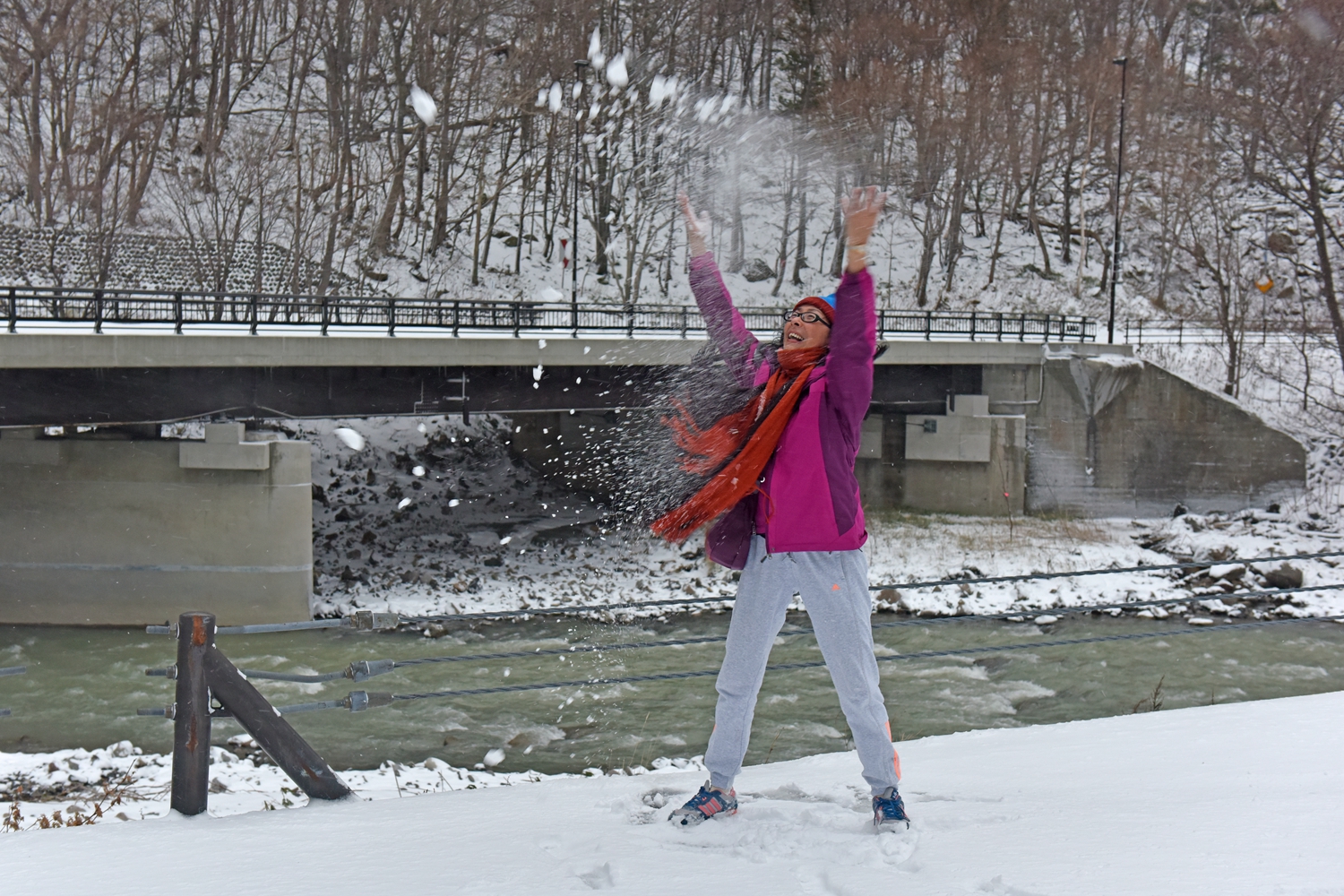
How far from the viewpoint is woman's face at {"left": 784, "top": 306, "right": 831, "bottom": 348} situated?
4.24 metres

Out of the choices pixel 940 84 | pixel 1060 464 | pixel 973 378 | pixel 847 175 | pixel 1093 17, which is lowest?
pixel 1060 464

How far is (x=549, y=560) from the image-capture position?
898 inches

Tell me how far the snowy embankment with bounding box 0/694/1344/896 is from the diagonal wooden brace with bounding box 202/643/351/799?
177 mm

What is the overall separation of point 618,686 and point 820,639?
11021 mm

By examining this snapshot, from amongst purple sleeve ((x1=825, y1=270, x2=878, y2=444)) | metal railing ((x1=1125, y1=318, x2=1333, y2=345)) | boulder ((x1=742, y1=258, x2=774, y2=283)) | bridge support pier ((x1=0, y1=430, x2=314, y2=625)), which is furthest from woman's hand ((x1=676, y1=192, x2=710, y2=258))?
boulder ((x1=742, y1=258, x2=774, y2=283))

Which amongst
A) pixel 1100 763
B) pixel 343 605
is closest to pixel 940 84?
pixel 343 605

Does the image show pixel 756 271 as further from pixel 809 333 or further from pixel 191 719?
pixel 191 719

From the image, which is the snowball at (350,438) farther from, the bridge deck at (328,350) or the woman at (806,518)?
the woman at (806,518)

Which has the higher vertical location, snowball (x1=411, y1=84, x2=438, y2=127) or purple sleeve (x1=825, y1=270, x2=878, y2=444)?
snowball (x1=411, y1=84, x2=438, y2=127)

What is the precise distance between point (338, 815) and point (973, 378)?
25542 millimetres

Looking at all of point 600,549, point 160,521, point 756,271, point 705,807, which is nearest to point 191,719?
point 705,807

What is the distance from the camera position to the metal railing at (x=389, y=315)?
18.4m

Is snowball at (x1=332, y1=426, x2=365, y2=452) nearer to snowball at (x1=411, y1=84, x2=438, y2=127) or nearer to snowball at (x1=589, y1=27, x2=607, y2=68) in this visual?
snowball at (x1=411, y1=84, x2=438, y2=127)

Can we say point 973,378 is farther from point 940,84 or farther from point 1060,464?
point 940,84
